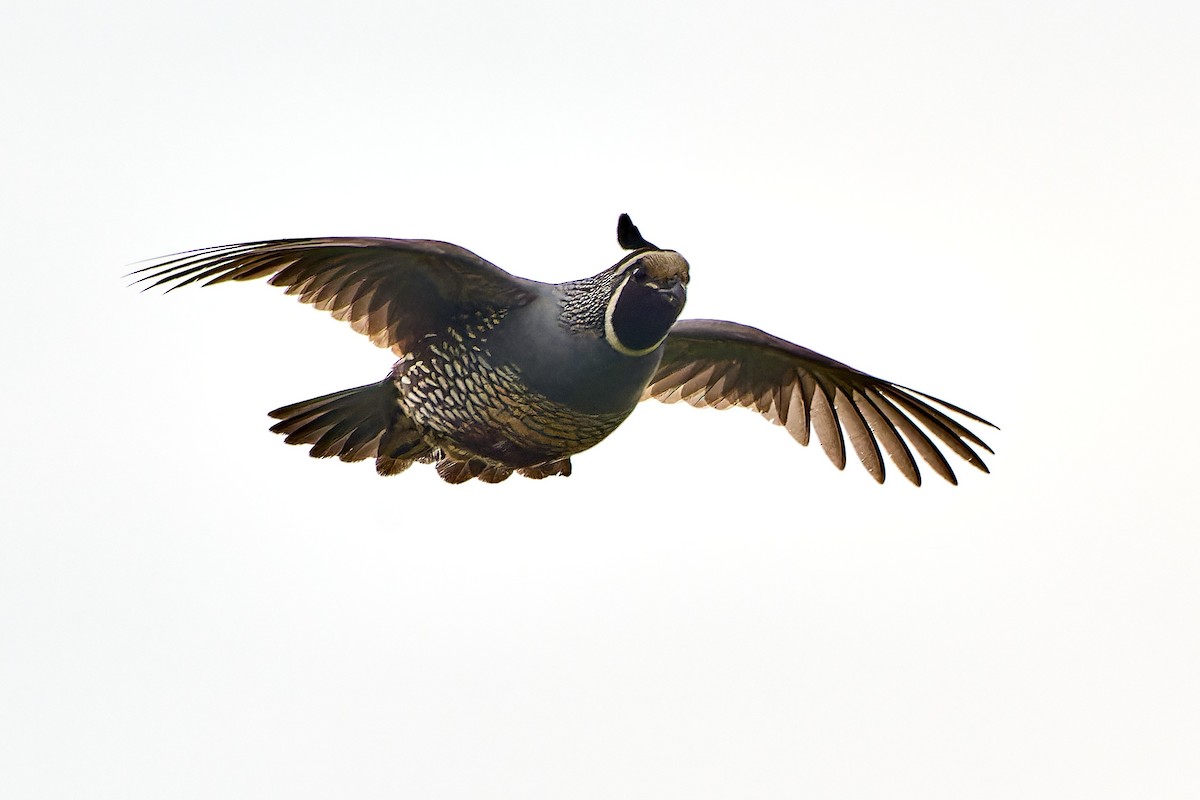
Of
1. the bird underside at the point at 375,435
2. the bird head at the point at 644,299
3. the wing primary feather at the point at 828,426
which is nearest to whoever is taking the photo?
the bird head at the point at 644,299

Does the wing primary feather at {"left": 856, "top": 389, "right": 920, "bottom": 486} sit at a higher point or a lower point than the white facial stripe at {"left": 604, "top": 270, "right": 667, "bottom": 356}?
higher

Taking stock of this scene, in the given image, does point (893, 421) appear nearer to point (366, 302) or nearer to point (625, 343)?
point (625, 343)

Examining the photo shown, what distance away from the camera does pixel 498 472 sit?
42.9 ft

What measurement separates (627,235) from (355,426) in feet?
8.37

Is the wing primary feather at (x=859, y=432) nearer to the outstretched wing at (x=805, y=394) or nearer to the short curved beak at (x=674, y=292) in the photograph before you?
the outstretched wing at (x=805, y=394)

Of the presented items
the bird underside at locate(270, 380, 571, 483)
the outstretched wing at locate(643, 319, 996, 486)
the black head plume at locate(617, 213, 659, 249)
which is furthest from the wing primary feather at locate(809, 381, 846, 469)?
the black head plume at locate(617, 213, 659, 249)

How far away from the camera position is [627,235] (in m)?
11.9

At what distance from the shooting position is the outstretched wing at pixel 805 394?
13.7 m

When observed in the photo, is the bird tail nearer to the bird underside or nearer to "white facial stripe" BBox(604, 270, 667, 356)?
the bird underside

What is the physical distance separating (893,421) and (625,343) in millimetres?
3550

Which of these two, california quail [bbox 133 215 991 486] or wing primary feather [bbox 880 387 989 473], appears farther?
wing primary feather [bbox 880 387 989 473]

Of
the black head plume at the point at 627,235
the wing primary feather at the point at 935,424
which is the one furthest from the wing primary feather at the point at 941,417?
the black head plume at the point at 627,235

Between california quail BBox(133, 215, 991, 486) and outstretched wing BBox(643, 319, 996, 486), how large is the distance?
1.2 inches

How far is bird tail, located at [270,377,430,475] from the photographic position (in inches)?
500
